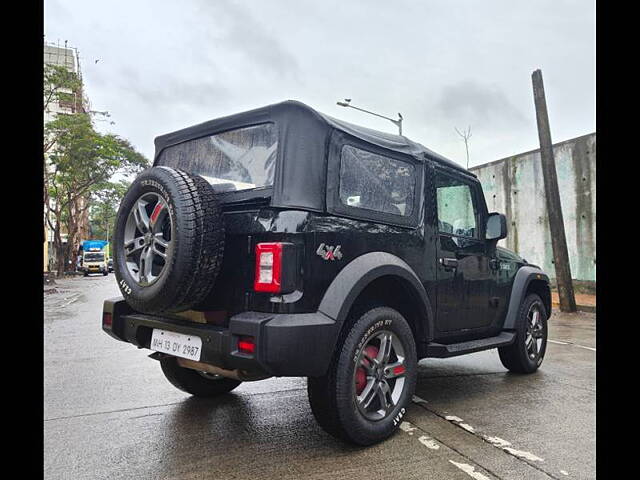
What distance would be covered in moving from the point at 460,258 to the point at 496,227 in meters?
0.63

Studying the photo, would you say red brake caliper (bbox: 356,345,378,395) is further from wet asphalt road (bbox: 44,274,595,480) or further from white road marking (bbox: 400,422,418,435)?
white road marking (bbox: 400,422,418,435)

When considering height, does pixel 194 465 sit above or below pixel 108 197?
below

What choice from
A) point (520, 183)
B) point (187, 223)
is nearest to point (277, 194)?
point (187, 223)

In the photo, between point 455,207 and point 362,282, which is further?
point 455,207

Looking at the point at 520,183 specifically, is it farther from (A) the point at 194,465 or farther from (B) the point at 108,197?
(B) the point at 108,197

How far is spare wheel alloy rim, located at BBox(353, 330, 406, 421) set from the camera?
3186mm

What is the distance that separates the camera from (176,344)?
10.2 ft

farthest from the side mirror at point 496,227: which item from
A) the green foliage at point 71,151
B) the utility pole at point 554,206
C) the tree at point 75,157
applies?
the tree at point 75,157

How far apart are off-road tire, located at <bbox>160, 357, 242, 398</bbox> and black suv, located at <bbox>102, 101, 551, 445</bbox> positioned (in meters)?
0.02

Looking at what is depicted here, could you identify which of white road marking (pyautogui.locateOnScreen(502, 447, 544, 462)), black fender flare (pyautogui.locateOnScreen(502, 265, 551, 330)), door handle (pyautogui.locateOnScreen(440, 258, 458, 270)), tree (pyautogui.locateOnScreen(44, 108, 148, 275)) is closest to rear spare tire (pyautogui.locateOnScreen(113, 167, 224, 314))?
door handle (pyautogui.locateOnScreen(440, 258, 458, 270))

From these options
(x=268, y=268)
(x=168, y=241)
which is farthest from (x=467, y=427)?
(x=168, y=241)

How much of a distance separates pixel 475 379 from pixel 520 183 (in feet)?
39.1

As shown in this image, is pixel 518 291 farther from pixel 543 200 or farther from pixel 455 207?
pixel 543 200
